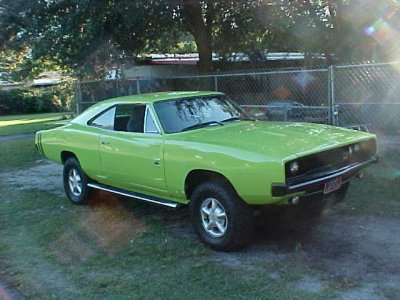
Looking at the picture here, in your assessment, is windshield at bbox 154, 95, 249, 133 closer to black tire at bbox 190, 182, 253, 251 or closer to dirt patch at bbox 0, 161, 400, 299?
black tire at bbox 190, 182, 253, 251

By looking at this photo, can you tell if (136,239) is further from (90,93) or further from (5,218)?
(90,93)

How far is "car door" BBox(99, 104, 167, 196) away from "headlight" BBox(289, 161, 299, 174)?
5.22 feet

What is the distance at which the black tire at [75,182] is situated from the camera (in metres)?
6.96

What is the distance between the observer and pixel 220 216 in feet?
15.9

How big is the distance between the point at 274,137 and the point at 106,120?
2.62 metres

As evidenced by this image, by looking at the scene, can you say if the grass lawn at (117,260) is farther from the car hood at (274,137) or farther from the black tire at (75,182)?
the car hood at (274,137)

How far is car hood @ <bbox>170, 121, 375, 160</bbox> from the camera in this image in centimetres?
455

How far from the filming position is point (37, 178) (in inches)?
368

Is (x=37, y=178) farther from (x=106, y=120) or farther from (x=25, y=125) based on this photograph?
(x=25, y=125)

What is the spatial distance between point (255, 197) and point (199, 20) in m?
10.9

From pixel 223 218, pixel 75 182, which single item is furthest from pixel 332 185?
pixel 75 182

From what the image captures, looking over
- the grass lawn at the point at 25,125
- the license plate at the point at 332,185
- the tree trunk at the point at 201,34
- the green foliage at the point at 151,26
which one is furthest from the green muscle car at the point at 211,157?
the grass lawn at the point at 25,125

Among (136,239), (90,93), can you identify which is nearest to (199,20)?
(90,93)

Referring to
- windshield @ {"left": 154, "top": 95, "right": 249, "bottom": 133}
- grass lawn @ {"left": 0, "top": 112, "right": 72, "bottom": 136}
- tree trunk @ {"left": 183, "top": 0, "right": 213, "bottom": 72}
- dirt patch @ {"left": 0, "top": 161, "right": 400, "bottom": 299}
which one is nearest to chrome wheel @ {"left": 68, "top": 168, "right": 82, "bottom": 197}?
dirt patch @ {"left": 0, "top": 161, "right": 400, "bottom": 299}
